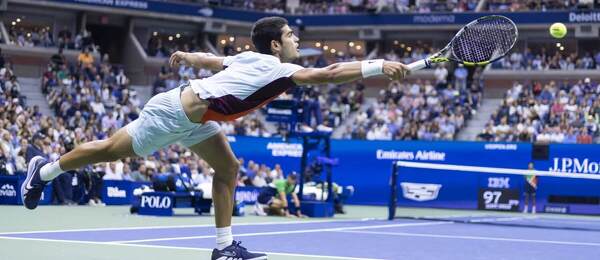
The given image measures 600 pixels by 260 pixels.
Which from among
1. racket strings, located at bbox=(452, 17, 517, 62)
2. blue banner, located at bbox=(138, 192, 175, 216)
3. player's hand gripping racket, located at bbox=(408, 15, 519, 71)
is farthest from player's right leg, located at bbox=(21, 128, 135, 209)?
blue banner, located at bbox=(138, 192, 175, 216)

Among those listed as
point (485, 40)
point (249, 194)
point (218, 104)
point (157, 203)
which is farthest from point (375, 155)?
point (218, 104)

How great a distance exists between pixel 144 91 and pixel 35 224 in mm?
24071

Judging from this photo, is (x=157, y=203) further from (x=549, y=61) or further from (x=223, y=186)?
(x=549, y=61)

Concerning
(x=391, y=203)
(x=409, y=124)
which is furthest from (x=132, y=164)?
(x=409, y=124)

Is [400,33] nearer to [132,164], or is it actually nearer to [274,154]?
[274,154]

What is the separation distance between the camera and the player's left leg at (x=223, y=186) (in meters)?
7.65

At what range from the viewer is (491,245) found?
38.6 ft

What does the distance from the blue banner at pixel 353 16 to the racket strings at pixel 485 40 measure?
30040 mm

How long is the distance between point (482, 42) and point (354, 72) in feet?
5.88

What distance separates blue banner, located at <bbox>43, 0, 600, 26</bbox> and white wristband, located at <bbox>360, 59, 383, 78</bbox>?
31.1 meters

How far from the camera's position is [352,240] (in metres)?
12.1

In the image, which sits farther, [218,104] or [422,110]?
[422,110]

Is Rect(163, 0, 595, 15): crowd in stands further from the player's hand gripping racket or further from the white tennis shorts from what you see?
the white tennis shorts

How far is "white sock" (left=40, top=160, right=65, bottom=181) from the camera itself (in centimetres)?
761
